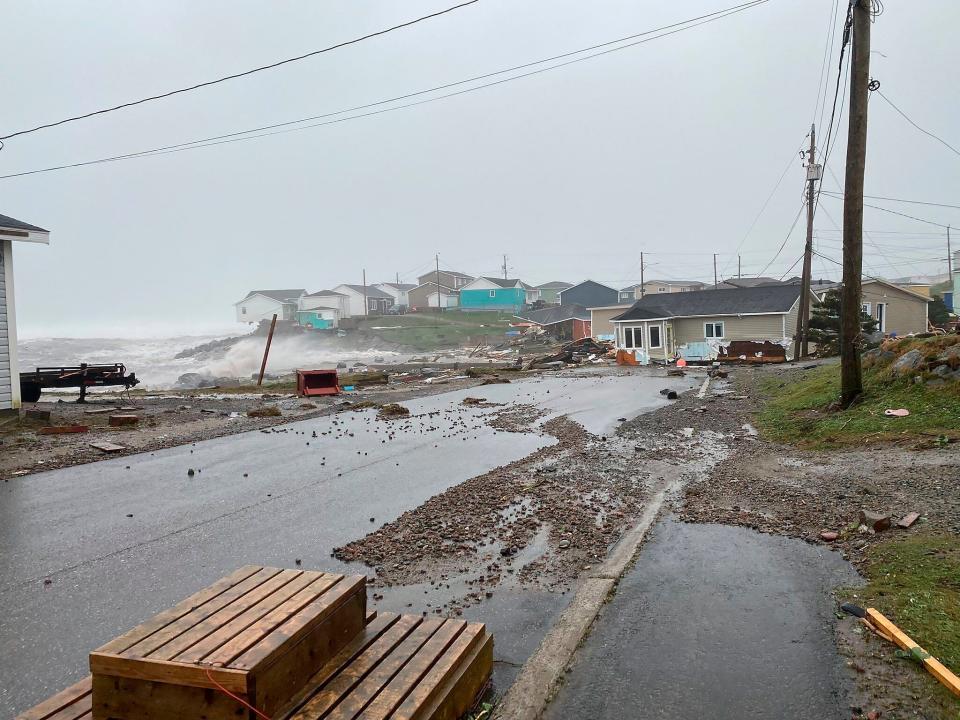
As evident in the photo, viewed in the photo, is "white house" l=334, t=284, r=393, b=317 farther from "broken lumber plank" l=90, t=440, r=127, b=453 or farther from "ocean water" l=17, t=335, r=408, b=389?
"broken lumber plank" l=90, t=440, r=127, b=453

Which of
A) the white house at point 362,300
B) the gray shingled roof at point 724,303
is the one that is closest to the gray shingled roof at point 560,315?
the gray shingled roof at point 724,303

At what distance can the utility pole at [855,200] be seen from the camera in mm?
13117

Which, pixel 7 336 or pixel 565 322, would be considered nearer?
pixel 7 336

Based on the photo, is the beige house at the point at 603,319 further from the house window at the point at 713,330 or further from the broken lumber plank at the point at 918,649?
the broken lumber plank at the point at 918,649

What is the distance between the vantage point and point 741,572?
240 inches

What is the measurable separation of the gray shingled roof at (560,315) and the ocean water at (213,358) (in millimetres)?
17973

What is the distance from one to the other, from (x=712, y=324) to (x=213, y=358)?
180ft

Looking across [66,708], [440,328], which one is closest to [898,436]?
[66,708]

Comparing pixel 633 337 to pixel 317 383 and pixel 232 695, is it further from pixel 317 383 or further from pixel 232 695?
pixel 232 695

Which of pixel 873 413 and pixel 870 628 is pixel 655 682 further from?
pixel 873 413

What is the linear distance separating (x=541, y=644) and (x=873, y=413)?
32.2 feet

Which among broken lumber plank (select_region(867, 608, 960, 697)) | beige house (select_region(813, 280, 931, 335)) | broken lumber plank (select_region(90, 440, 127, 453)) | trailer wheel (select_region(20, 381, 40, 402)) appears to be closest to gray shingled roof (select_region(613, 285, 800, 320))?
beige house (select_region(813, 280, 931, 335))

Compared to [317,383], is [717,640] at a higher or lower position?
lower

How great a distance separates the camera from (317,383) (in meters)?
26.4
